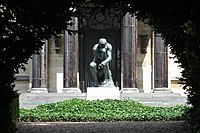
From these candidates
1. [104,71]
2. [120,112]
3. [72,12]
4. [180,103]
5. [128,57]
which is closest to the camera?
[72,12]

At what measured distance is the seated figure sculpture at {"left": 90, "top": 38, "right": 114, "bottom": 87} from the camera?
2094cm

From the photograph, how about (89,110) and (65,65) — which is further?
(65,65)

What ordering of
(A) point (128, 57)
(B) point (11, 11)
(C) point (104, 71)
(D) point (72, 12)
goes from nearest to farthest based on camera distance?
(B) point (11, 11), (D) point (72, 12), (C) point (104, 71), (A) point (128, 57)

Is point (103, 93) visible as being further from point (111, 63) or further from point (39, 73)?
point (111, 63)

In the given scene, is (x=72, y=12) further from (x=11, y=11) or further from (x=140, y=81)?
(x=140, y=81)

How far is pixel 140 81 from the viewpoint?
90.8ft

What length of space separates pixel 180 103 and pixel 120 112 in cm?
494

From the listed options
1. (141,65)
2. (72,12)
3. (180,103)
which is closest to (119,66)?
(141,65)

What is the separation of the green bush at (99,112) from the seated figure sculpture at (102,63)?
1.43m

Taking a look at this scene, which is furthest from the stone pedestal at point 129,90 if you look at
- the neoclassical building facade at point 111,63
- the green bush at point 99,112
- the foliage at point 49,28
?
the foliage at point 49,28

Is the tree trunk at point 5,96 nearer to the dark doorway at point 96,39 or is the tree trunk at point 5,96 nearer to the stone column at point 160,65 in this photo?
the stone column at point 160,65

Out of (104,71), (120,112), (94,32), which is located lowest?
(120,112)

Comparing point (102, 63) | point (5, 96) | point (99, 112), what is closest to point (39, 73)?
point (102, 63)

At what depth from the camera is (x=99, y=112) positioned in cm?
1886
